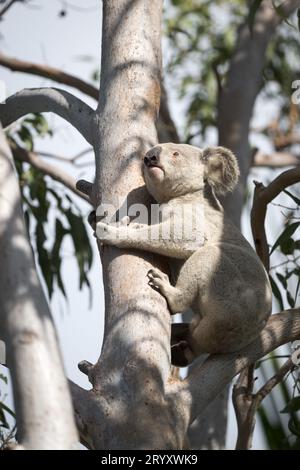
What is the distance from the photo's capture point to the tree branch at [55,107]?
3.30 metres

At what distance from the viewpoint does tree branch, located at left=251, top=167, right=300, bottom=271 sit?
3400 millimetres

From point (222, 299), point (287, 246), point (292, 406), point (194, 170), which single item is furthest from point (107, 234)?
point (292, 406)

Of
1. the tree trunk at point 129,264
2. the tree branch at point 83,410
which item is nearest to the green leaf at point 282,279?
the tree trunk at point 129,264

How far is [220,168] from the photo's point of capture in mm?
3811

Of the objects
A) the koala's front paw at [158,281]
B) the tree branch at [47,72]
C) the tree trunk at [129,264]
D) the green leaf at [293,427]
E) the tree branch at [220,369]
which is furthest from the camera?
the tree branch at [47,72]

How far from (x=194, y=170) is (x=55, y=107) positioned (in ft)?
2.30

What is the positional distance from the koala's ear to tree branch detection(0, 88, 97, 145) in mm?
703

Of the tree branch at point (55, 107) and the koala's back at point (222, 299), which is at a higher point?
the tree branch at point (55, 107)

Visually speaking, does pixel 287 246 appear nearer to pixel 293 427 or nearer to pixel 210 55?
pixel 293 427

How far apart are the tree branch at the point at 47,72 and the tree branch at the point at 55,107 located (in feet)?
5.34

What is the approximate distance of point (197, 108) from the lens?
27.9 feet

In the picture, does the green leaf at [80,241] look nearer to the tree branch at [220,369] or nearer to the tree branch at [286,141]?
the tree branch at [220,369]

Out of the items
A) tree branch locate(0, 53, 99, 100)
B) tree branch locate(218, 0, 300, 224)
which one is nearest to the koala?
tree branch locate(0, 53, 99, 100)

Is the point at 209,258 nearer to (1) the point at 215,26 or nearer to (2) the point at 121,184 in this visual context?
(2) the point at 121,184
